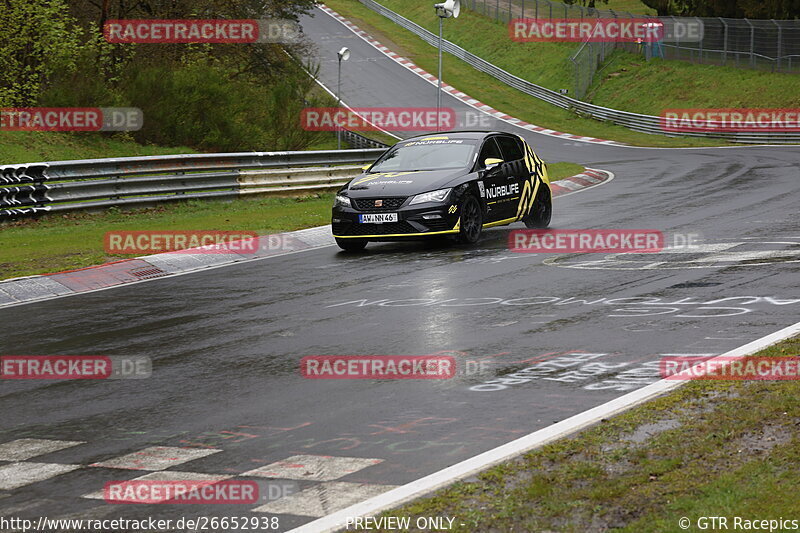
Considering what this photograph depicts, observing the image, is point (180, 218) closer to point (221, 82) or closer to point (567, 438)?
point (221, 82)

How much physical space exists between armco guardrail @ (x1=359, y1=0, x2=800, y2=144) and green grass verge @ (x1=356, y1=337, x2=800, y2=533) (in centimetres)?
4113

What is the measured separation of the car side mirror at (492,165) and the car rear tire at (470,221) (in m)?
0.64

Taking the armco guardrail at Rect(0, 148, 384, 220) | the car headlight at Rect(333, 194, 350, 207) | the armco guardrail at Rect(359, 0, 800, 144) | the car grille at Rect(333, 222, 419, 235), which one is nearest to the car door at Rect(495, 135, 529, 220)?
the car grille at Rect(333, 222, 419, 235)

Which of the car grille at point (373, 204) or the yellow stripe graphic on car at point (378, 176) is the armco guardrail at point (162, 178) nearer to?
the yellow stripe graphic on car at point (378, 176)

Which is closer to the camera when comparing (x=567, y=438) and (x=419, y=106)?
(x=567, y=438)

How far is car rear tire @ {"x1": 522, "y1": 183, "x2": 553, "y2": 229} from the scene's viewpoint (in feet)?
58.7

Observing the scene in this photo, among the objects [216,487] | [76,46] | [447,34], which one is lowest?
[216,487]

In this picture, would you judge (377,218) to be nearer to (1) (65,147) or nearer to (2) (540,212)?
(2) (540,212)

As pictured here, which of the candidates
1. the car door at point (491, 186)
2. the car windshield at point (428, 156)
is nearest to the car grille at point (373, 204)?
the car windshield at point (428, 156)

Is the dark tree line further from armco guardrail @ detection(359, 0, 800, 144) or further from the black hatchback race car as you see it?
the black hatchback race car

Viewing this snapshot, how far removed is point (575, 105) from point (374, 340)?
49718 millimetres

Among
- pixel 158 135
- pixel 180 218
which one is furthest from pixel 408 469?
pixel 158 135

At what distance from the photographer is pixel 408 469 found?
5898mm

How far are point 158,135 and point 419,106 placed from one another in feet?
98.7
